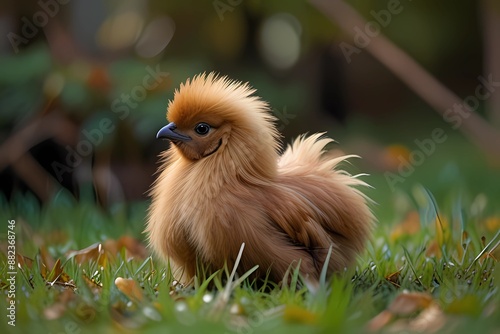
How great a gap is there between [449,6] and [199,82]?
7.70 m

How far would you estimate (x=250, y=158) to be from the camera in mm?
3373

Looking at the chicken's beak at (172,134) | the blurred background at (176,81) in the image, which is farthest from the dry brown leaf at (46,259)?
the blurred background at (176,81)

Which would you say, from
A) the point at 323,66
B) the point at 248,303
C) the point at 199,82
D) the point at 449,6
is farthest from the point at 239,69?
the point at 248,303

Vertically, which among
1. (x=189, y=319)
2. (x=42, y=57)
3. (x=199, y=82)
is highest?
(x=199, y=82)

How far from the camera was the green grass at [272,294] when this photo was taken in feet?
8.65

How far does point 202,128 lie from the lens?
→ 340cm

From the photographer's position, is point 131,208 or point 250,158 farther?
point 131,208

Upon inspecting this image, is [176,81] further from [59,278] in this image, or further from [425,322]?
[425,322]

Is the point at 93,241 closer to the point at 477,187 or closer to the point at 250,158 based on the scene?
the point at 250,158

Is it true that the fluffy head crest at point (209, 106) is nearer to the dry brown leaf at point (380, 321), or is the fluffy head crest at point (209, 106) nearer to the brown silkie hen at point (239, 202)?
the brown silkie hen at point (239, 202)

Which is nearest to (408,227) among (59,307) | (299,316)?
(299,316)

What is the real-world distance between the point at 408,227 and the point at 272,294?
2463mm

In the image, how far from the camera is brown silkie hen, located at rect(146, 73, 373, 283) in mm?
3203

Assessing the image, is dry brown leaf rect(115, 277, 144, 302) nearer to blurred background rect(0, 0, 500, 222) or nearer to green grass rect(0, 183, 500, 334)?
green grass rect(0, 183, 500, 334)
